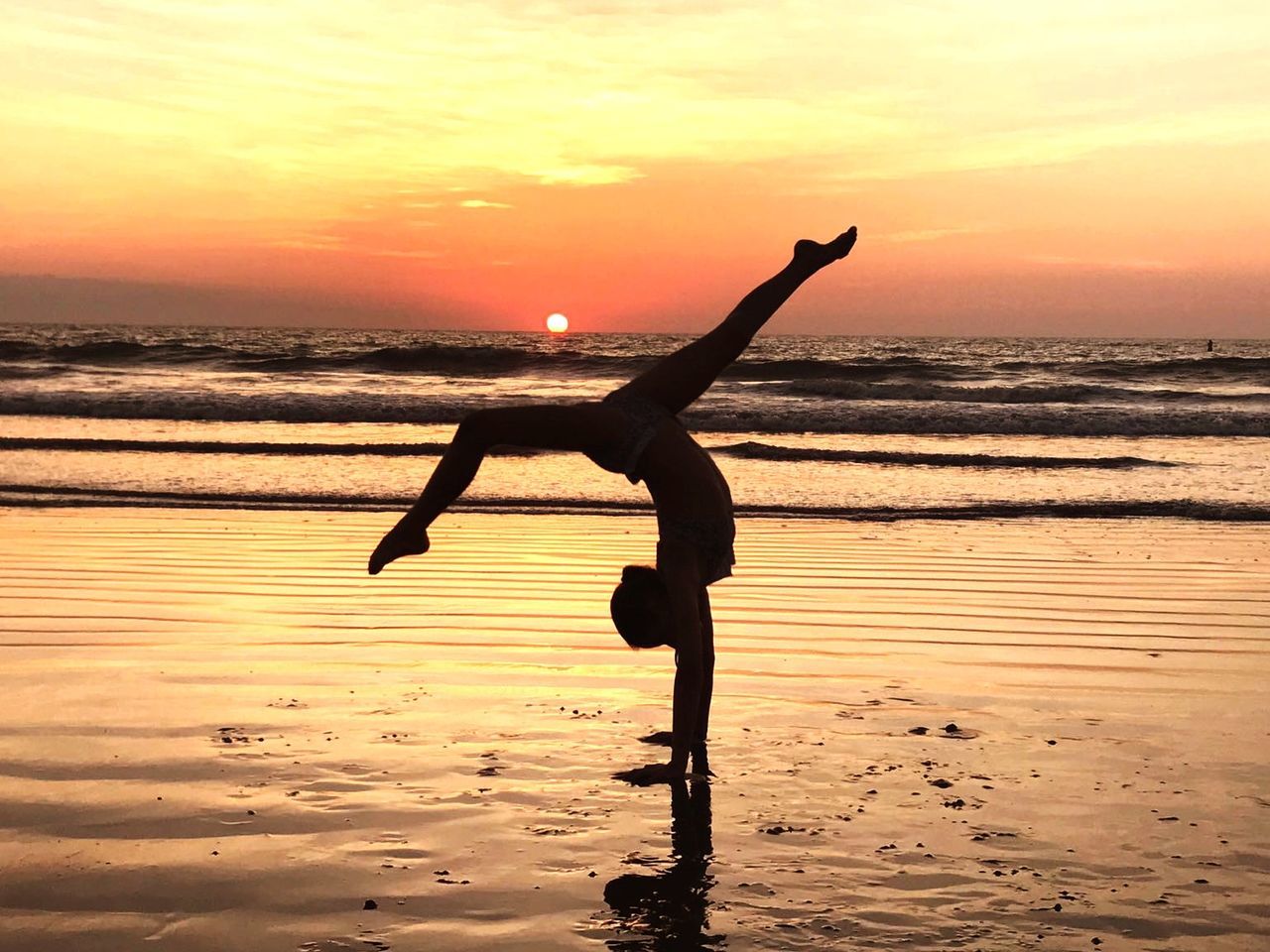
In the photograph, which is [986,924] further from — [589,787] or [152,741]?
[152,741]

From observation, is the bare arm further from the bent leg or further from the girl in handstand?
the bent leg

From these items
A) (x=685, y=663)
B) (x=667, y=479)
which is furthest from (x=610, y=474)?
(x=685, y=663)

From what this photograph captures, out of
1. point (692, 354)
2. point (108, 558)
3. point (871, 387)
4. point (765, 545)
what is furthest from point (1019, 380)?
point (692, 354)

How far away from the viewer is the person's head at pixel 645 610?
17.4 ft

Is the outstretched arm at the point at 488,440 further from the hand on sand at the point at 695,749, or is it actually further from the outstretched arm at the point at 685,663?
the hand on sand at the point at 695,749

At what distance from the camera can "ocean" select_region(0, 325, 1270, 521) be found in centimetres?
1557

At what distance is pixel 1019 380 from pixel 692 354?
42.9m

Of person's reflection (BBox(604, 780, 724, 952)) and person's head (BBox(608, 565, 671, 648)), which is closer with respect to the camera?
person's reflection (BBox(604, 780, 724, 952))

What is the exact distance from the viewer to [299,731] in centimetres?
553

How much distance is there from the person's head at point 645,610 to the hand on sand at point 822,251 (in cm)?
145

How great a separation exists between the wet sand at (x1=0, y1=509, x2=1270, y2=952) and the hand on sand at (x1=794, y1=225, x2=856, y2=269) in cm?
200

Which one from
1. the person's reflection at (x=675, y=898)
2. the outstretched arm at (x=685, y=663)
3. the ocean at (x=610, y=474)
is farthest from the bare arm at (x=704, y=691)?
the ocean at (x=610, y=474)

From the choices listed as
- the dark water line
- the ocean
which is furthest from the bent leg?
the ocean

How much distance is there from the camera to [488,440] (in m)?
4.77
